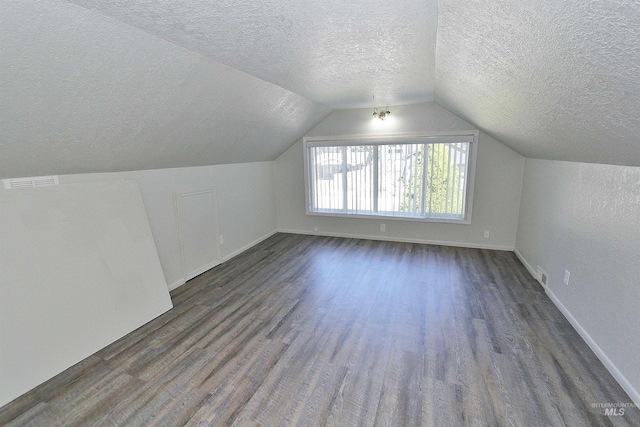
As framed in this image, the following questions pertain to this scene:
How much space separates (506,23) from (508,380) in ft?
7.04

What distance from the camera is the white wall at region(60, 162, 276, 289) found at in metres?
3.21

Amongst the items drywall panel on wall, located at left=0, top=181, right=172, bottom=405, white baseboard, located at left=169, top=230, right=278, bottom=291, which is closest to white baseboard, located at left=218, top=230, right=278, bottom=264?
white baseboard, located at left=169, top=230, right=278, bottom=291

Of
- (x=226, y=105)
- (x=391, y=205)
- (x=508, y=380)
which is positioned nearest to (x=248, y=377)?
(x=508, y=380)

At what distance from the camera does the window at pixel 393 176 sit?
14.8 feet

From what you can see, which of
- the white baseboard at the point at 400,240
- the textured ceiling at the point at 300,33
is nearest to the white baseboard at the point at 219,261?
the white baseboard at the point at 400,240

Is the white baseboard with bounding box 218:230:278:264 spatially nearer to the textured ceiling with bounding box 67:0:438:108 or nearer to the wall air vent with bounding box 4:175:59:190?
the wall air vent with bounding box 4:175:59:190

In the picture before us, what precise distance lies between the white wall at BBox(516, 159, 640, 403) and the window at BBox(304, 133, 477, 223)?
1266mm

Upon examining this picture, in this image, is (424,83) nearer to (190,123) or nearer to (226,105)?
(226,105)

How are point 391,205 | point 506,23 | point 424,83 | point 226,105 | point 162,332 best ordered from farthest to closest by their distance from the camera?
point 391,205 < point 424,83 < point 226,105 < point 162,332 < point 506,23

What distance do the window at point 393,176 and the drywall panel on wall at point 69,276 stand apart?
10.1ft

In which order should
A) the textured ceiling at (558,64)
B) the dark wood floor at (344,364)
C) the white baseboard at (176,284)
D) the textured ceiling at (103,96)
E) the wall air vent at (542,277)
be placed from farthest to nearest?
the white baseboard at (176,284), the wall air vent at (542,277), the dark wood floor at (344,364), the textured ceiling at (103,96), the textured ceiling at (558,64)

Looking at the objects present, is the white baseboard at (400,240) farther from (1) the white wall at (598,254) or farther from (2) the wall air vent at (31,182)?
(2) the wall air vent at (31,182)

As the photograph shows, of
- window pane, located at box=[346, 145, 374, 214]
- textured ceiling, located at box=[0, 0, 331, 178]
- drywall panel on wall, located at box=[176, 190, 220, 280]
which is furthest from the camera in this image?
window pane, located at box=[346, 145, 374, 214]

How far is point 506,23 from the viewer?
120 cm
